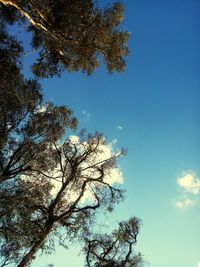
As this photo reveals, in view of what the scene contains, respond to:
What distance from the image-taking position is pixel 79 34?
2111 cm

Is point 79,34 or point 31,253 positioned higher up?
point 79,34

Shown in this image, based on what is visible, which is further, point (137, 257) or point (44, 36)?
point (137, 257)

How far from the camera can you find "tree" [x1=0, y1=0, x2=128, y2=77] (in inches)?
805

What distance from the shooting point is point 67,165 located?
28.0m

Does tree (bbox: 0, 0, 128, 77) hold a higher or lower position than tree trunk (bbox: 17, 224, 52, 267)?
higher

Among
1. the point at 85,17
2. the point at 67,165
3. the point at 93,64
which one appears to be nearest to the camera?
the point at 85,17

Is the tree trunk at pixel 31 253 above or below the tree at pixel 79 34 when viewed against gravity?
below

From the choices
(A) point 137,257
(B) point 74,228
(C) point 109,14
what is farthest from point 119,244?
(C) point 109,14

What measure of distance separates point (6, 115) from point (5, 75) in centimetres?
331

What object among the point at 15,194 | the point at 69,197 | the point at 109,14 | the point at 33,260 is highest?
the point at 109,14

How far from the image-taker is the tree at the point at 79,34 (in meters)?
20.5

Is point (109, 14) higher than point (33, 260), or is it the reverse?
point (109, 14)

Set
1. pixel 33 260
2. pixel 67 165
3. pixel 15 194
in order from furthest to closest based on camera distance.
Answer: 1. pixel 67 165
2. pixel 15 194
3. pixel 33 260

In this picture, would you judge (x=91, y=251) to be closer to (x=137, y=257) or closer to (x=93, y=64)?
(x=137, y=257)
